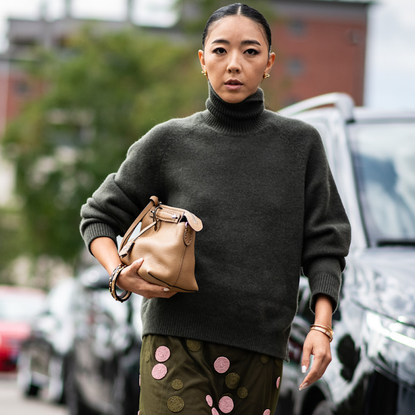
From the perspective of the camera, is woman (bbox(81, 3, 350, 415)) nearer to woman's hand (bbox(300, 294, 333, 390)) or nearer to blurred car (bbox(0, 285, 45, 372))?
woman's hand (bbox(300, 294, 333, 390))

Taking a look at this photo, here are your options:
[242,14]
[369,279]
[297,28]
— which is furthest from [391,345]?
[297,28]

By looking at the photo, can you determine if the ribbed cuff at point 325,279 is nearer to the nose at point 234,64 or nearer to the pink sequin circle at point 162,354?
the pink sequin circle at point 162,354

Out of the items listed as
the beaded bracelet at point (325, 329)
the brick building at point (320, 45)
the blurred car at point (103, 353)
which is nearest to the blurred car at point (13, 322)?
the blurred car at point (103, 353)

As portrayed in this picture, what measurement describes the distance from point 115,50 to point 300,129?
1061 inches

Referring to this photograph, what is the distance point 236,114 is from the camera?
2.40m

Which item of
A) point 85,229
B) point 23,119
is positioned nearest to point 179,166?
point 85,229

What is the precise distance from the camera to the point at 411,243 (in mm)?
3283

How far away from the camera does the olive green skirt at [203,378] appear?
88.1 inches

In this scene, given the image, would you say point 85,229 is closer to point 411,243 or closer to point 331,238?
point 331,238

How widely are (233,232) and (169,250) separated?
0.76ft

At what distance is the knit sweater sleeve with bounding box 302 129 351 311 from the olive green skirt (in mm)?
267

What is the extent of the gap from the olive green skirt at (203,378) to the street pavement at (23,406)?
6.78 m

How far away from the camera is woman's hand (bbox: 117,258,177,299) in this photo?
2.20m

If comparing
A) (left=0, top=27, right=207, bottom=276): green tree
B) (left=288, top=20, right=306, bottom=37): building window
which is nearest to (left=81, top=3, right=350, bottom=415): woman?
(left=0, top=27, right=207, bottom=276): green tree
